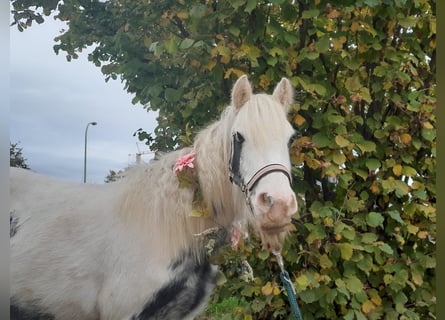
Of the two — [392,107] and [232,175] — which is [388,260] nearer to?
[392,107]

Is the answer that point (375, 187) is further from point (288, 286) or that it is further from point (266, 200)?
point (266, 200)

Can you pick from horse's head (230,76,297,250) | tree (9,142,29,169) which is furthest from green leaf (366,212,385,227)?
tree (9,142,29,169)

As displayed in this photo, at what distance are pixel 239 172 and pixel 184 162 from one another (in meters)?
0.17

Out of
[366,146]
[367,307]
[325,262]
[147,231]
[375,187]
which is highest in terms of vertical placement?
A: [366,146]

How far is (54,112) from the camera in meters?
1.69

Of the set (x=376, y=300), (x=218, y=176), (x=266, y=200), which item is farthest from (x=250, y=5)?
(x=376, y=300)

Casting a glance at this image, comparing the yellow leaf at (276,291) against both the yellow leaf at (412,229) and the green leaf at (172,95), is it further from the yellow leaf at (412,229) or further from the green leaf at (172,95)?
the green leaf at (172,95)

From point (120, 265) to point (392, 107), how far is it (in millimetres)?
1030

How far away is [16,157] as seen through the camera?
5.33 feet

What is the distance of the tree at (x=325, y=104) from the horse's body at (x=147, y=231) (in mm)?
156

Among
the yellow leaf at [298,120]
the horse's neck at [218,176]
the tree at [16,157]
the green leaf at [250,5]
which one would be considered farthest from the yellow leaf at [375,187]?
the tree at [16,157]

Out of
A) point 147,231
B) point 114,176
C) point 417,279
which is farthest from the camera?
point 417,279

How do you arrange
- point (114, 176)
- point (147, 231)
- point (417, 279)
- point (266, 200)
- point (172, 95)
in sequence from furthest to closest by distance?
point (417, 279) < point (172, 95) < point (114, 176) < point (147, 231) < point (266, 200)

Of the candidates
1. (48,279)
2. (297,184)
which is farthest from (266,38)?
(48,279)
